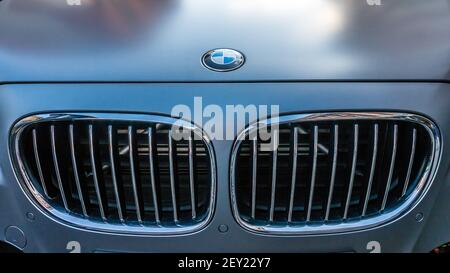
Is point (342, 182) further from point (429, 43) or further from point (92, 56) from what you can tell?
point (92, 56)

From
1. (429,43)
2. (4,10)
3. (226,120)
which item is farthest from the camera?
(4,10)

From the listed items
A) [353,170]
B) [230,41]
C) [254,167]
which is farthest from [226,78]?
[353,170]

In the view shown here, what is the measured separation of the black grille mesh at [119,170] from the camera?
6.69 feet

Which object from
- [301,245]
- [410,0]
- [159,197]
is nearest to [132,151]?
[159,197]

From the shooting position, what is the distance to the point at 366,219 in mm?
2143

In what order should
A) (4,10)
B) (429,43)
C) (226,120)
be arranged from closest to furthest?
(226,120) → (429,43) → (4,10)

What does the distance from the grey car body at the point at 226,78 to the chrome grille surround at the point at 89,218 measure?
0.02 metres

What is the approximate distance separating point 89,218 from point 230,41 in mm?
858

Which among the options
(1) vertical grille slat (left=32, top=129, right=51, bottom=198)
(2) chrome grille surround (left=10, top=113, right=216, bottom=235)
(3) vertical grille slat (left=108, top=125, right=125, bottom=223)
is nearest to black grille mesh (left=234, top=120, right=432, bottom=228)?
(2) chrome grille surround (left=10, top=113, right=216, bottom=235)

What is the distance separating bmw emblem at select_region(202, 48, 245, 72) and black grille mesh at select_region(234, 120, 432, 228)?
0.28 metres

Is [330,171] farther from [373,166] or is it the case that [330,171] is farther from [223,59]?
[223,59]

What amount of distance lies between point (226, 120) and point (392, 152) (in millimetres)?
611

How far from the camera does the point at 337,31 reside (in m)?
2.17

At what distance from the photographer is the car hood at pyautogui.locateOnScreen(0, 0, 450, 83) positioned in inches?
80.6
